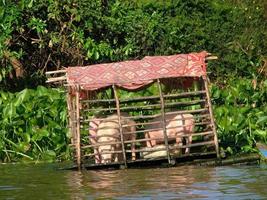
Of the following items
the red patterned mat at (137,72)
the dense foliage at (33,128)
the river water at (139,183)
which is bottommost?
the river water at (139,183)

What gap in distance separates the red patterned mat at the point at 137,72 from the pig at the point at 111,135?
0.59 m

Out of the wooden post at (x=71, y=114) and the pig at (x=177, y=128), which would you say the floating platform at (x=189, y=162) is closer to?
the pig at (x=177, y=128)

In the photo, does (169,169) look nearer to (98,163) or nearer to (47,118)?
(98,163)

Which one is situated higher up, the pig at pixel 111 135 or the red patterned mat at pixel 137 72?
the red patterned mat at pixel 137 72

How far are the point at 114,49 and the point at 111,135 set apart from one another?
5364 millimetres

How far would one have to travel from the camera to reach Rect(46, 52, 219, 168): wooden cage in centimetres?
1248

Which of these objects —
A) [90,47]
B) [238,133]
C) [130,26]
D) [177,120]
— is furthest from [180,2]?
[177,120]

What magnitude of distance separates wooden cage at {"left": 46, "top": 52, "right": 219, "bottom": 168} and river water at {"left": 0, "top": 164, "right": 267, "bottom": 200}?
401 millimetres

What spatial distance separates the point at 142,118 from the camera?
1277 cm

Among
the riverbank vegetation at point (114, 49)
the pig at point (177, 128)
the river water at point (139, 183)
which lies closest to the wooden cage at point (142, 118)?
the pig at point (177, 128)

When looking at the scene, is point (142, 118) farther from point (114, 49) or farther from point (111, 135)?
point (114, 49)

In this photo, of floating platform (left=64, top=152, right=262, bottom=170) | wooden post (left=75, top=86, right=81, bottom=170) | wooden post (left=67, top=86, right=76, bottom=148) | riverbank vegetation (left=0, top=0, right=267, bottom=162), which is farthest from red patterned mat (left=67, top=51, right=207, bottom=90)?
riverbank vegetation (left=0, top=0, right=267, bottom=162)

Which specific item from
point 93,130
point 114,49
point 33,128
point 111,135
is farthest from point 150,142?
point 114,49

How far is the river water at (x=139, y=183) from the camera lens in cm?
1002
